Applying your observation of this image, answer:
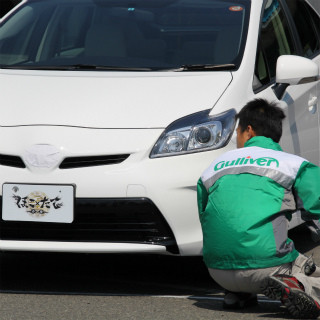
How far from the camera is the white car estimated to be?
521 cm

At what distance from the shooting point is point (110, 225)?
5242mm

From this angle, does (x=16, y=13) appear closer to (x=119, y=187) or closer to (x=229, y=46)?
(x=229, y=46)

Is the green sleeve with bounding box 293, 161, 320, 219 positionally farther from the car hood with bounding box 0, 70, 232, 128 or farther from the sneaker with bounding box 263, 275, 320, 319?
the car hood with bounding box 0, 70, 232, 128

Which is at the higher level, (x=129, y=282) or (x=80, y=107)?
(x=80, y=107)

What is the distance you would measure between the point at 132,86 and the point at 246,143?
0.83 meters

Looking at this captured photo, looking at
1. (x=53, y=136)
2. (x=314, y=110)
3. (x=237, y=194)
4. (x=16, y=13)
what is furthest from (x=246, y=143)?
(x=16, y=13)

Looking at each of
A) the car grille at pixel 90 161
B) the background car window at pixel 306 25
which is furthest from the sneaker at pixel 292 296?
the background car window at pixel 306 25

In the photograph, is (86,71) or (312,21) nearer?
(86,71)

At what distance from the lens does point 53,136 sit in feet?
17.4

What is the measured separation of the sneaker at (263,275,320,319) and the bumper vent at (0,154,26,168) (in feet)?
4.60

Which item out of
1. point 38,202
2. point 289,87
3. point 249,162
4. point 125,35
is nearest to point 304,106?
point 289,87

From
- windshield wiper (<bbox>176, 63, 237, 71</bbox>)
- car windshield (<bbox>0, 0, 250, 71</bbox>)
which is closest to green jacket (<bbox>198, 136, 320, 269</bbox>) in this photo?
windshield wiper (<bbox>176, 63, 237, 71</bbox>)

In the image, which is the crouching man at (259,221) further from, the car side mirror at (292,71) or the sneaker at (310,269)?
the car side mirror at (292,71)

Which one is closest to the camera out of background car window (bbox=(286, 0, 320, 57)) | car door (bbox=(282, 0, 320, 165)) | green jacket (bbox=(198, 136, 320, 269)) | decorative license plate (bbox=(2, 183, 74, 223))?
green jacket (bbox=(198, 136, 320, 269))
